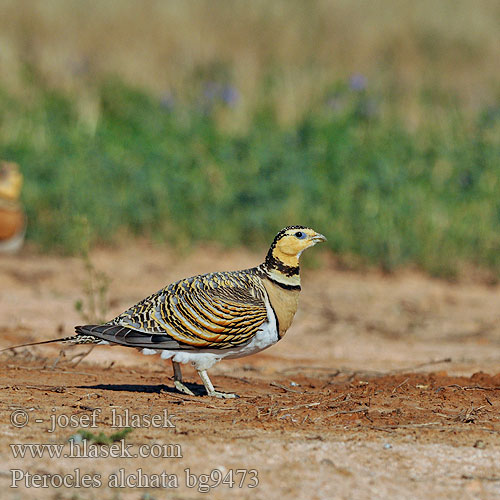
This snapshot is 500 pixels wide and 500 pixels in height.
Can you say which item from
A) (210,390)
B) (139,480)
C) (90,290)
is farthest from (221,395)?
(90,290)

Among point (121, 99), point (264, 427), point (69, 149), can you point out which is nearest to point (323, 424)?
point (264, 427)

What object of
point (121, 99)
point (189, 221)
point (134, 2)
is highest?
point (134, 2)

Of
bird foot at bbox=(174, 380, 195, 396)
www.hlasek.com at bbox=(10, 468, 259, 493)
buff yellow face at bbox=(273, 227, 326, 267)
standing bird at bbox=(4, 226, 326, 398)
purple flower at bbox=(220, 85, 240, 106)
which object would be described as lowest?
www.hlasek.com at bbox=(10, 468, 259, 493)

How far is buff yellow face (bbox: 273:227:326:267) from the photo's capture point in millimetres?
4969

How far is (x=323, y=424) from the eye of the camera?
4324 millimetres

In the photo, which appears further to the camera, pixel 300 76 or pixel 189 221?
pixel 300 76

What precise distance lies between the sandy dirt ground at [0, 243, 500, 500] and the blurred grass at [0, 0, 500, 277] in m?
1.31

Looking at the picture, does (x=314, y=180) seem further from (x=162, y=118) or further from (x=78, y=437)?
(x=78, y=437)

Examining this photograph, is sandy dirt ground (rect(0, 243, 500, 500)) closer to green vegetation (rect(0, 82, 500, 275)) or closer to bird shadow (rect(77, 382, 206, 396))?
bird shadow (rect(77, 382, 206, 396))

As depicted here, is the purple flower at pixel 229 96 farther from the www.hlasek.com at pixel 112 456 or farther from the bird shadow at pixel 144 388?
the www.hlasek.com at pixel 112 456

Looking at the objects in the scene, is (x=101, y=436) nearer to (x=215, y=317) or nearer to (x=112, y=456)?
(x=112, y=456)

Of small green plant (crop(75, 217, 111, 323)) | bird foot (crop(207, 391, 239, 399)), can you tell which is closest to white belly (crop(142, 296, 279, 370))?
bird foot (crop(207, 391, 239, 399))

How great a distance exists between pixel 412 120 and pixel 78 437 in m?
10.1

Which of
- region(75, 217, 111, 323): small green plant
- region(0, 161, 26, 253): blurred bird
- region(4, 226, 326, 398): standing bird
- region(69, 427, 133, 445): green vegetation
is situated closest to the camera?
region(69, 427, 133, 445): green vegetation
